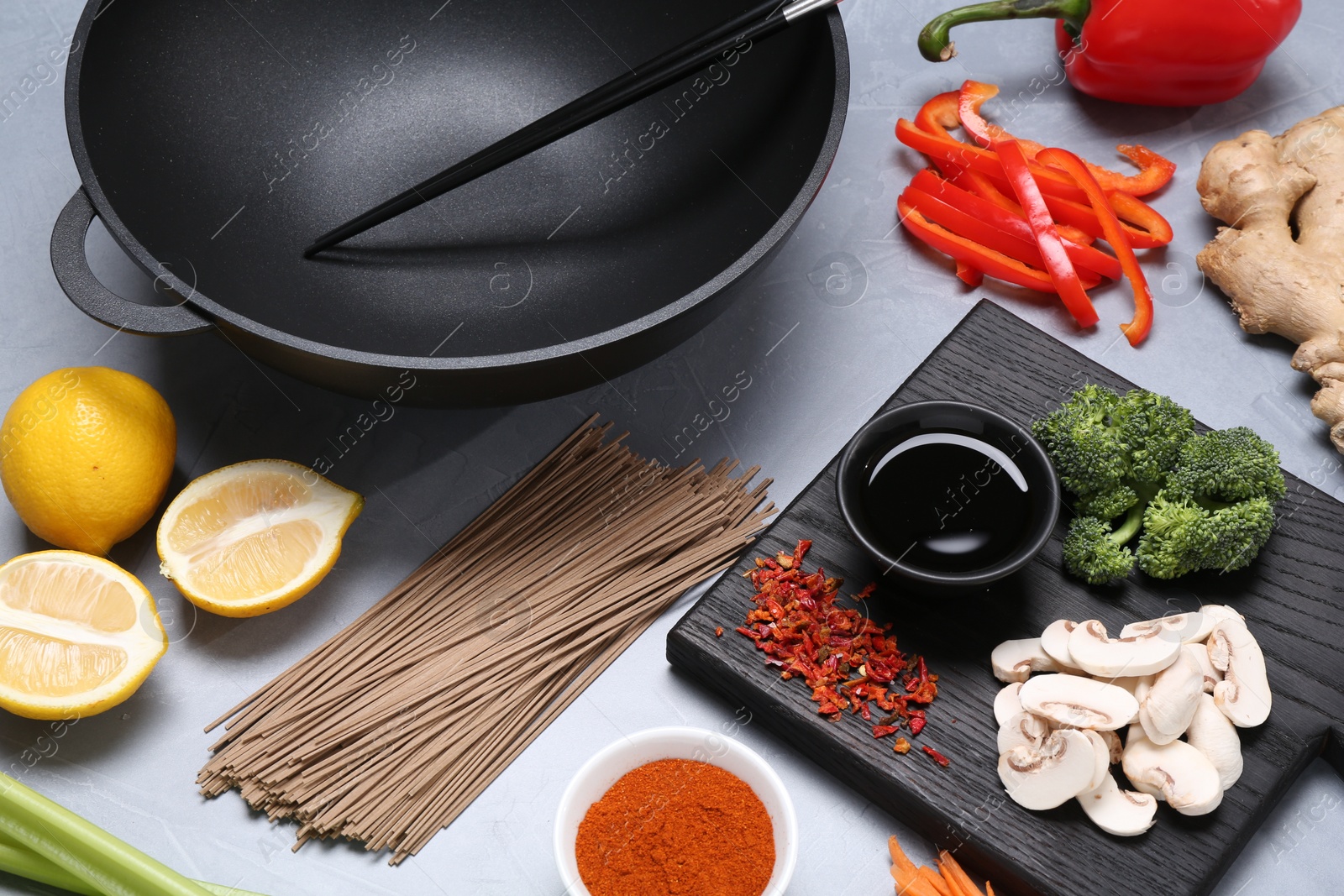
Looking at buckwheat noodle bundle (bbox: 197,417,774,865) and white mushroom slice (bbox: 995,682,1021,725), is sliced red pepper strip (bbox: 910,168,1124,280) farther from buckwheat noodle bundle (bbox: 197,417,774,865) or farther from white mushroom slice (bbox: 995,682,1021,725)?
white mushroom slice (bbox: 995,682,1021,725)

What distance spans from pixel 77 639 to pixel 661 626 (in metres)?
0.59

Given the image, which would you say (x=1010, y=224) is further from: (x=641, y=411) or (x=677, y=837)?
(x=677, y=837)

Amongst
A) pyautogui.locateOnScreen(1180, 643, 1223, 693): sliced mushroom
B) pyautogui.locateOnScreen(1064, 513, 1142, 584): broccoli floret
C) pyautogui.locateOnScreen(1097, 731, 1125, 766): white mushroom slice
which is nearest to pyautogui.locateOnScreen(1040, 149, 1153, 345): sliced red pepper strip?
pyautogui.locateOnScreen(1064, 513, 1142, 584): broccoli floret

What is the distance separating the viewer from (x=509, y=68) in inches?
59.9

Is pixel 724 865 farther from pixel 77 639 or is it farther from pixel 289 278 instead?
pixel 289 278

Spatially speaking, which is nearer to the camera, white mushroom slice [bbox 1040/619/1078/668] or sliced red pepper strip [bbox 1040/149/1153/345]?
white mushroom slice [bbox 1040/619/1078/668]

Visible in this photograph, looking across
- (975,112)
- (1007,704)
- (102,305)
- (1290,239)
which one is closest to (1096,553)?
(1007,704)

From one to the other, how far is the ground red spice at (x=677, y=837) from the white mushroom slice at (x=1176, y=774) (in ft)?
1.16

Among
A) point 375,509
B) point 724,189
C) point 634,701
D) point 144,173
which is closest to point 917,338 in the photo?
point 724,189

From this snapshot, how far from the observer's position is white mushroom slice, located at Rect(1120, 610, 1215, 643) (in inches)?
44.4

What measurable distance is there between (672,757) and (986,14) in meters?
1.06

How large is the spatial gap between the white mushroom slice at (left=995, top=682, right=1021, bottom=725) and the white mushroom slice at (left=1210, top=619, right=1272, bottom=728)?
0.02 meters

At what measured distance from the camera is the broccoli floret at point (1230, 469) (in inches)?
46.3

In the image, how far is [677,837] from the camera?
111cm
